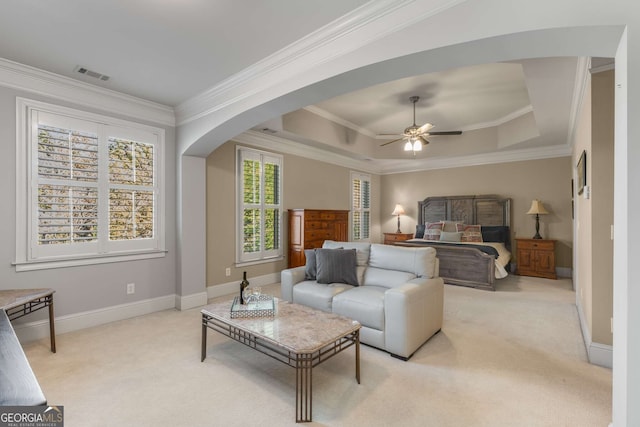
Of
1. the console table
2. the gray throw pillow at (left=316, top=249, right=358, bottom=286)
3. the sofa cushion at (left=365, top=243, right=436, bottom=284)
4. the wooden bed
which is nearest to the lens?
the console table

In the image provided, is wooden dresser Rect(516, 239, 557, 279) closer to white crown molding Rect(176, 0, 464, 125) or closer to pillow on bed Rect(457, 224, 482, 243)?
pillow on bed Rect(457, 224, 482, 243)

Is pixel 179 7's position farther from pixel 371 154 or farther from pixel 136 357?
pixel 371 154

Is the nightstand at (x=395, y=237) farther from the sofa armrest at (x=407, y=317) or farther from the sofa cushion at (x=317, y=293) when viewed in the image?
the sofa armrest at (x=407, y=317)

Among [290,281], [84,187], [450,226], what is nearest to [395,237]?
[450,226]

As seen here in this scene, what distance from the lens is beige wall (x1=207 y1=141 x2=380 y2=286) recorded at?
4555 millimetres

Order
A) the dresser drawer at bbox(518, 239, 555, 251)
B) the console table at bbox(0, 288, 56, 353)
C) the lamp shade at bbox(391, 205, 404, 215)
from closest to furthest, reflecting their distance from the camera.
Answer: the console table at bbox(0, 288, 56, 353) → the dresser drawer at bbox(518, 239, 555, 251) → the lamp shade at bbox(391, 205, 404, 215)

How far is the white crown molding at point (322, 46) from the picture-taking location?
1936 millimetres

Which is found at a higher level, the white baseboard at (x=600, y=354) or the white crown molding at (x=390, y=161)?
the white crown molding at (x=390, y=161)

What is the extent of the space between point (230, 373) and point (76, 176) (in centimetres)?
276

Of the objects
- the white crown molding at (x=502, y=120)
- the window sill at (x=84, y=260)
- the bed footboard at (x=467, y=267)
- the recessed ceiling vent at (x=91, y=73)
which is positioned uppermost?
the white crown molding at (x=502, y=120)

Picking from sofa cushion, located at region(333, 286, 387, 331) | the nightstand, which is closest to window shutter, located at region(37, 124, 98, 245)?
sofa cushion, located at region(333, 286, 387, 331)

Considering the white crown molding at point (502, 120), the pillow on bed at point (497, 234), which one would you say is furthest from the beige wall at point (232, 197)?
the pillow on bed at point (497, 234)

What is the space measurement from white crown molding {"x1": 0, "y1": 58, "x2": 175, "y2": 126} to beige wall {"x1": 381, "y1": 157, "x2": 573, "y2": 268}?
6.11 metres

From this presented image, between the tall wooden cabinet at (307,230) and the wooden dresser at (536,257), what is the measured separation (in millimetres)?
3800
